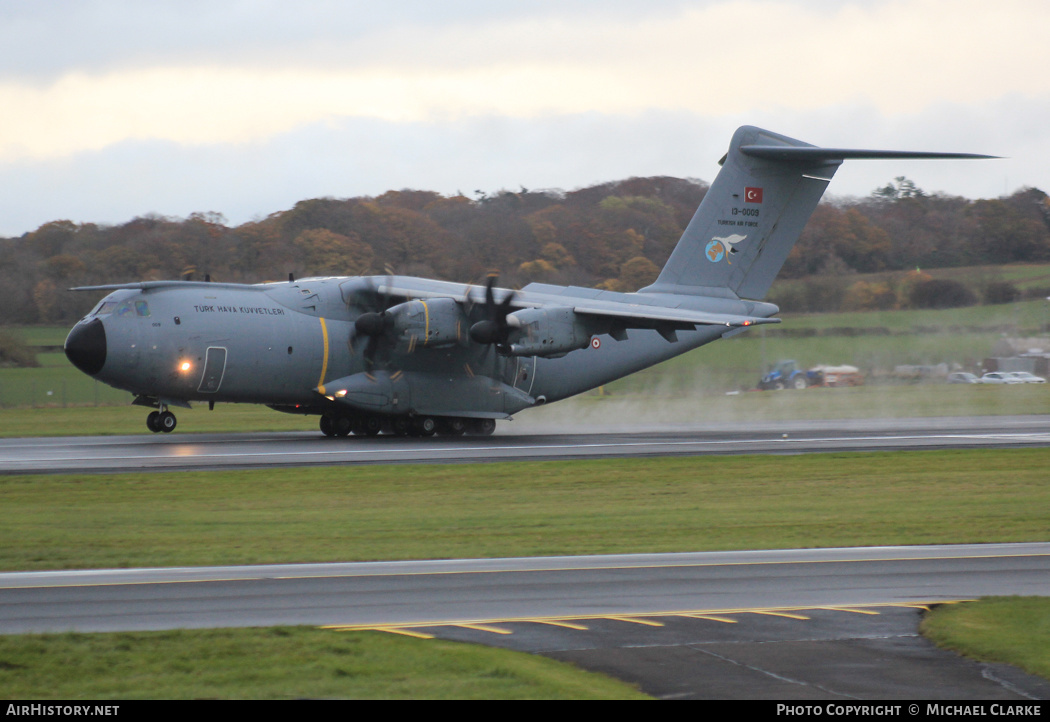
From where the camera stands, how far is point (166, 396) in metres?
26.9

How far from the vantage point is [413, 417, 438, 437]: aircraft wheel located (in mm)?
30391

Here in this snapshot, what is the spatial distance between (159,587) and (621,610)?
4836 mm

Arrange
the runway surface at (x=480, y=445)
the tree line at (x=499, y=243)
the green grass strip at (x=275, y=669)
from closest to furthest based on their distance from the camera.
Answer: the green grass strip at (x=275, y=669) < the runway surface at (x=480, y=445) < the tree line at (x=499, y=243)

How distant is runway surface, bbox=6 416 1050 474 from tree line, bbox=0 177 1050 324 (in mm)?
11212

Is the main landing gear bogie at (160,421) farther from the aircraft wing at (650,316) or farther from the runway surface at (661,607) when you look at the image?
the runway surface at (661,607)

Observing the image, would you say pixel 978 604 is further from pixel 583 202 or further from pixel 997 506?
pixel 583 202

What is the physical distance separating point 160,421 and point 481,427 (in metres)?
9.19

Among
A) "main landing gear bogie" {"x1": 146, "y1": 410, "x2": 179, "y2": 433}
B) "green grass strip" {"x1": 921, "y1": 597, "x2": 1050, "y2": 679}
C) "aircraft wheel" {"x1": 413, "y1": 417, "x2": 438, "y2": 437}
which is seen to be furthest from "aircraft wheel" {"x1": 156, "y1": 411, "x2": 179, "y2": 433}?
"green grass strip" {"x1": 921, "y1": 597, "x2": 1050, "y2": 679}

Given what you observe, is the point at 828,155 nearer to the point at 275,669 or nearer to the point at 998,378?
the point at 998,378

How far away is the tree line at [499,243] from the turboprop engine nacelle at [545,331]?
44.2ft

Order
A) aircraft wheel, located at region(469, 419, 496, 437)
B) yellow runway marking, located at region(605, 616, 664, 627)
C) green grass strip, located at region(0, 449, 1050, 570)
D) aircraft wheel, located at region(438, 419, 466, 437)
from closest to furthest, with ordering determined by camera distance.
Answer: yellow runway marking, located at region(605, 616, 664, 627) → green grass strip, located at region(0, 449, 1050, 570) → aircraft wheel, located at region(438, 419, 466, 437) → aircraft wheel, located at region(469, 419, 496, 437)

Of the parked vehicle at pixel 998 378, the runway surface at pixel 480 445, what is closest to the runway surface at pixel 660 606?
the runway surface at pixel 480 445

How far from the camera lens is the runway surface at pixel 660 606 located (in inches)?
310

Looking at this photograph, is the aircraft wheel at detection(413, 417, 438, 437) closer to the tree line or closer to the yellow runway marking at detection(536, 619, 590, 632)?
the tree line
